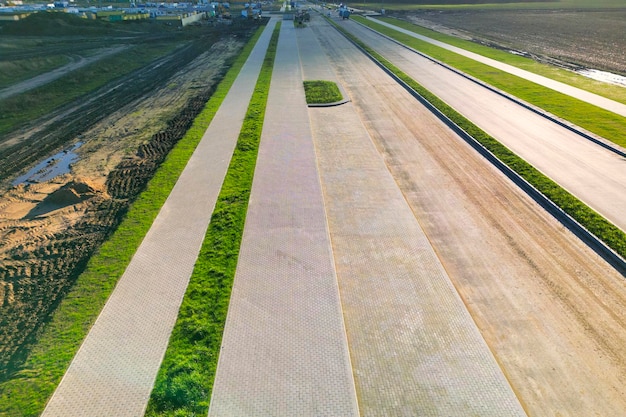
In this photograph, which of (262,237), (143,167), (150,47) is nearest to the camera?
(262,237)

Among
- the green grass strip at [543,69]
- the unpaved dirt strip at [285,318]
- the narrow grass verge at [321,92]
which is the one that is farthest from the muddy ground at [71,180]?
the green grass strip at [543,69]

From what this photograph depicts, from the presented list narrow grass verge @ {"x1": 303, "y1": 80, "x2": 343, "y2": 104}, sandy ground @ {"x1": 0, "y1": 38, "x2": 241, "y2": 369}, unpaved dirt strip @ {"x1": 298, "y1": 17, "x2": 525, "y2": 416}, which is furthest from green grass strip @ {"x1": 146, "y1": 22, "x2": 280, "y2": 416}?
narrow grass verge @ {"x1": 303, "y1": 80, "x2": 343, "y2": 104}

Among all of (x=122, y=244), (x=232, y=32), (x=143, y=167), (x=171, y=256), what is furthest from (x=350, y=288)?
(x=232, y=32)

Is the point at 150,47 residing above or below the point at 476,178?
above

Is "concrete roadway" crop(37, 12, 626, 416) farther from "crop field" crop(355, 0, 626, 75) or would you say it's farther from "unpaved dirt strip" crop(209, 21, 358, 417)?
"crop field" crop(355, 0, 626, 75)

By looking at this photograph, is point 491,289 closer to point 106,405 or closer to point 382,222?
point 382,222

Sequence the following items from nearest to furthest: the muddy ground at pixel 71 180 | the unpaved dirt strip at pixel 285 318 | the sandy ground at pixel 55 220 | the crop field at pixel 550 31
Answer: the unpaved dirt strip at pixel 285 318, the sandy ground at pixel 55 220, the muddy ground at pixel 71 180, the crop field at pixel 550 31

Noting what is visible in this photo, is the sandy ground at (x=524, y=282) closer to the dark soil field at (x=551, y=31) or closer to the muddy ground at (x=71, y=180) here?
the muddy ground at (x=71, y=180)
